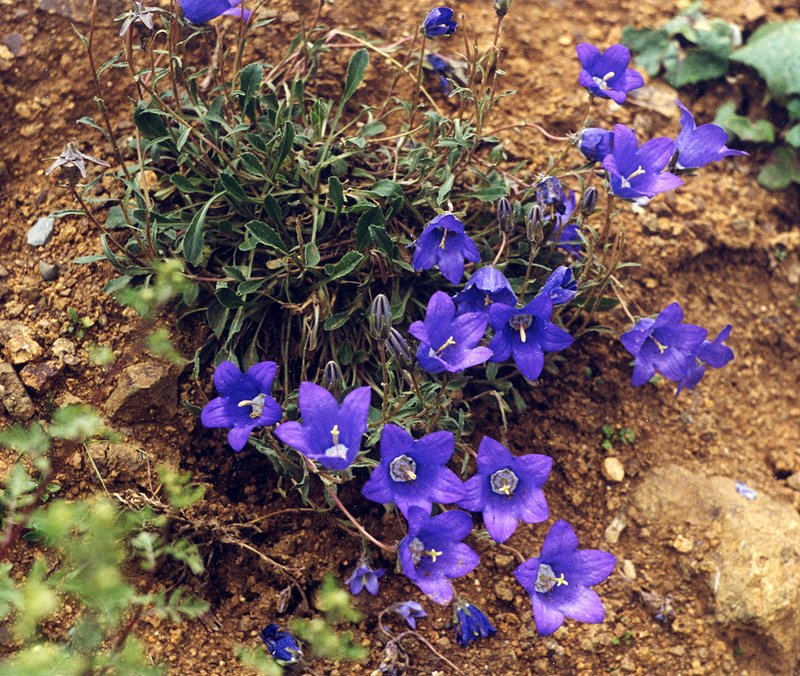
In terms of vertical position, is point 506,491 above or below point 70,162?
below

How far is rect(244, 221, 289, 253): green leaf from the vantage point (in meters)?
2.50

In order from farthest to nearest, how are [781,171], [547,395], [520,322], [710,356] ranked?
[781,171] < [547,395] < [710,356] < [520,322]

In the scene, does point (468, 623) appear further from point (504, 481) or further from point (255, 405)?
point (255, 405)

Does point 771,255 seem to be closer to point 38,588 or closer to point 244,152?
point 244,152

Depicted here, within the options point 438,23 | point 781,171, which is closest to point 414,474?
point 438,23

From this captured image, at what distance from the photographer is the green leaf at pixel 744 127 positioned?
3723 mm

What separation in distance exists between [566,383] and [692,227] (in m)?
0.96

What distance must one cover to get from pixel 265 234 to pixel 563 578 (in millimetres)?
1326

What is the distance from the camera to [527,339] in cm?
242

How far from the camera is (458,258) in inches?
98.8

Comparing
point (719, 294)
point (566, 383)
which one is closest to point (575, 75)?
point (719, 294)

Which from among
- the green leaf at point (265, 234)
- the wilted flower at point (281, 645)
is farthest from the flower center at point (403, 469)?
the green leaf at point (265, 234)

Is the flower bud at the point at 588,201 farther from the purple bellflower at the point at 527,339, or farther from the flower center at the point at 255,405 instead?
the flower center at the point at 255,405

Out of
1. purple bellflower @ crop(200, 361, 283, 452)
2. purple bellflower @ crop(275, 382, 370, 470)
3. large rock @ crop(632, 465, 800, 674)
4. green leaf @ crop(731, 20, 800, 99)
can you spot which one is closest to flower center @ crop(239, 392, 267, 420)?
purple bellflower @ crop(200, 361, 283, 452)
